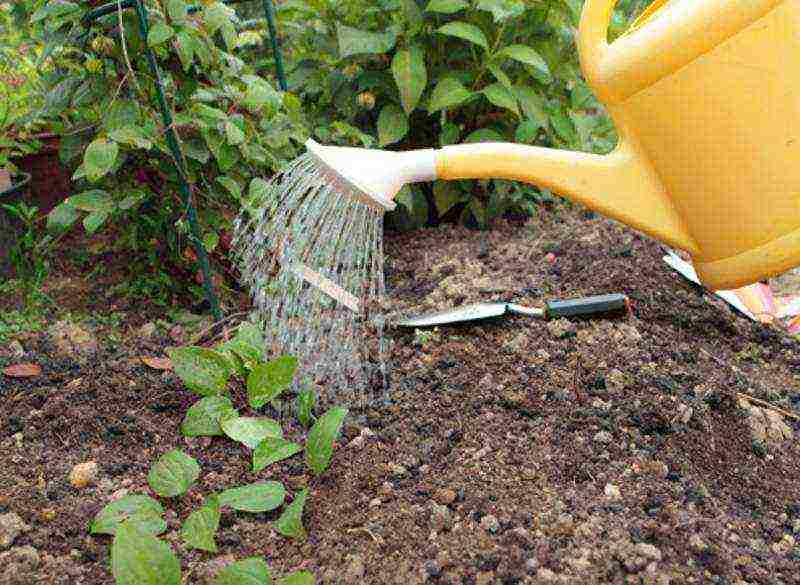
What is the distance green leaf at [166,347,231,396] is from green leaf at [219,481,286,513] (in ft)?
0.78

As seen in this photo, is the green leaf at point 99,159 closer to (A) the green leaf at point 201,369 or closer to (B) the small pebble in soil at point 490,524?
(A) the green leaf at point 201,369

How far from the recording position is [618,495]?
3.69ft

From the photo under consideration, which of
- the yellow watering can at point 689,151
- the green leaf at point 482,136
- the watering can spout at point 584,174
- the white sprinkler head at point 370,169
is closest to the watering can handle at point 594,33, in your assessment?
the yellow watering can at point 689,151

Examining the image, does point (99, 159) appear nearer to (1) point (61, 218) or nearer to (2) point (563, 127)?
(1) point (61, 218)

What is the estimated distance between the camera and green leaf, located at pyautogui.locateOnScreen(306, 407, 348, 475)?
118 cm

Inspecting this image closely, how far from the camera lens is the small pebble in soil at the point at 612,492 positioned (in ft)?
3.68

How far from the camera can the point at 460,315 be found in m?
1.57

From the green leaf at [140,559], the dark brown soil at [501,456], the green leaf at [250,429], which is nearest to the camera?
the green leaf at [140,559]

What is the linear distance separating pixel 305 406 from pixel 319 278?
0.68 feet

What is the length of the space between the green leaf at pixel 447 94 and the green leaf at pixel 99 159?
32.3 inches

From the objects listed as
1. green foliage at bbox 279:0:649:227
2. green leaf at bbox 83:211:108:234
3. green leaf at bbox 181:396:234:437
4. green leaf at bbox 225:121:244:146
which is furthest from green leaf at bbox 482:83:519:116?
green leaf at bbox 181:396:234:437

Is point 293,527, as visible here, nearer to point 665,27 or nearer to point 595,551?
point 595,551

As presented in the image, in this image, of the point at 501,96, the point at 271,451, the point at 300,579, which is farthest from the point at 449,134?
the point at 300,579

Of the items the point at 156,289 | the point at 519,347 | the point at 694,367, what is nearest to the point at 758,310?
the point at 694,367
